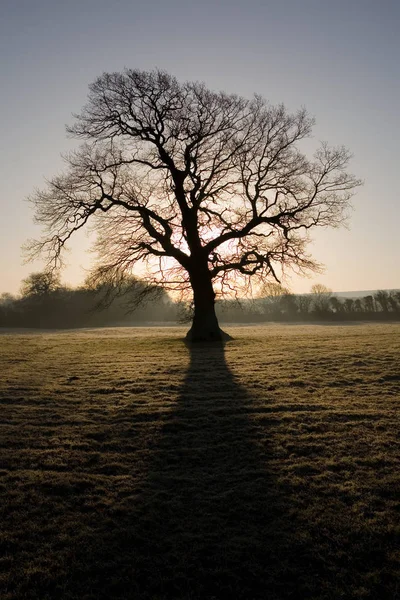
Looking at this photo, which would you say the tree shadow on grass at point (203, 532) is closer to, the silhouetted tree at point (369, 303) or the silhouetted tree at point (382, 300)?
the silhouetted tree at point (369, 303)

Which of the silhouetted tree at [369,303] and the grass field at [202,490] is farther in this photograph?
the silhouetted tree at [369,303]

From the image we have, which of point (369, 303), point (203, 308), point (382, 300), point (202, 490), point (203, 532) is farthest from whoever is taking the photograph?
point (369, 303)

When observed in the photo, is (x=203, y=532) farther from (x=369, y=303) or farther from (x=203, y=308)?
(x=369, y=303)

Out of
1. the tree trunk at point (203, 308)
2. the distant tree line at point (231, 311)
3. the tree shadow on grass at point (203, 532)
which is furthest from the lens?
the distant tree line at point (231, 311)

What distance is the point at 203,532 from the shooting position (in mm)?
4648

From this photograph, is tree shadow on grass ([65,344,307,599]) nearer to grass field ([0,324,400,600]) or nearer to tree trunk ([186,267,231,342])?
grass field ([0,324,400,600])

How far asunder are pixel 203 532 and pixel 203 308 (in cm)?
1974

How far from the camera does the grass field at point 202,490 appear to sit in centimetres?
396

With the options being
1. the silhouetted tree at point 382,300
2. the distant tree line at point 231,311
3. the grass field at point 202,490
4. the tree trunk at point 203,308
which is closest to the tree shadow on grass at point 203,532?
the grass field at point 202,490

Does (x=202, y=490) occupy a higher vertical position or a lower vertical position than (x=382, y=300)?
lower

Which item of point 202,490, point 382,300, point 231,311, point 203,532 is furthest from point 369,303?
point 203,532

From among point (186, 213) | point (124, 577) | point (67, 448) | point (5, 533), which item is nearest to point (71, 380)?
point (67, 448)

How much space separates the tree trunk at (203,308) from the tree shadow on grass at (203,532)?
16505 mm

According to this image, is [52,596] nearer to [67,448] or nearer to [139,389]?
[67,448]
